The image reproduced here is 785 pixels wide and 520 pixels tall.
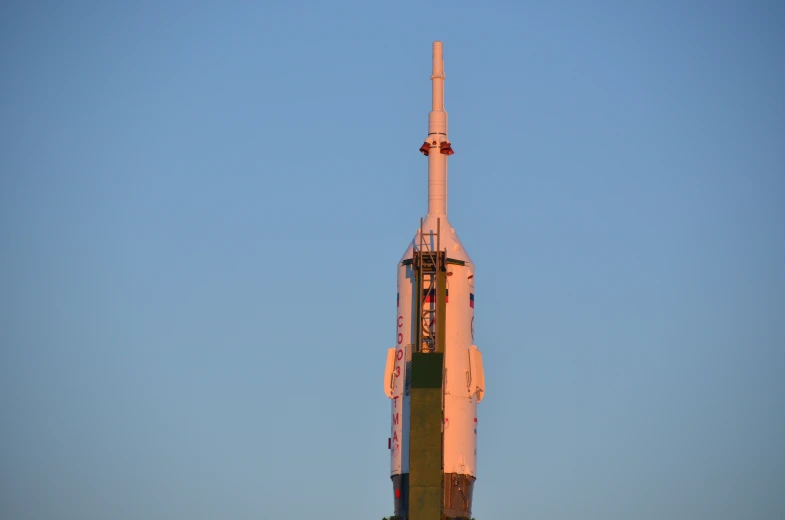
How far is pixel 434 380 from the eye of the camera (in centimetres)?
12262

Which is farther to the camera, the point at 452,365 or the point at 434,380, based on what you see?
the point at 452,365

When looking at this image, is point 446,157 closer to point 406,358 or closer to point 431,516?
point 406,358

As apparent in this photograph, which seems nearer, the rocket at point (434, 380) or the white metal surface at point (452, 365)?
the rocket at point (434, 380)

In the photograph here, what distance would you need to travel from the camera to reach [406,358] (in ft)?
409

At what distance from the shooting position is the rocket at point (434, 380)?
398 ft

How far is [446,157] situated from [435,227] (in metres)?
5.04

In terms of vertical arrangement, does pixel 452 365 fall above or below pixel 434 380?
above

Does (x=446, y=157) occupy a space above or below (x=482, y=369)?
above

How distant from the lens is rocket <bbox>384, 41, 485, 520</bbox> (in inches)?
4779

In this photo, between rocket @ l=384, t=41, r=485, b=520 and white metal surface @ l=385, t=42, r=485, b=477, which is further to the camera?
white metal surface @ l=385, t=42, r=485, b=477

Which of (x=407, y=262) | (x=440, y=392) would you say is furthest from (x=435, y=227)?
(x=440, y=392)

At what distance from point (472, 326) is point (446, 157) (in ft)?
37.1

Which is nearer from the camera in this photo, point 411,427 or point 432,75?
point 411,427

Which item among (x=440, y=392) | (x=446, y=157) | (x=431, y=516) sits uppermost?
(x=446, y=157)
